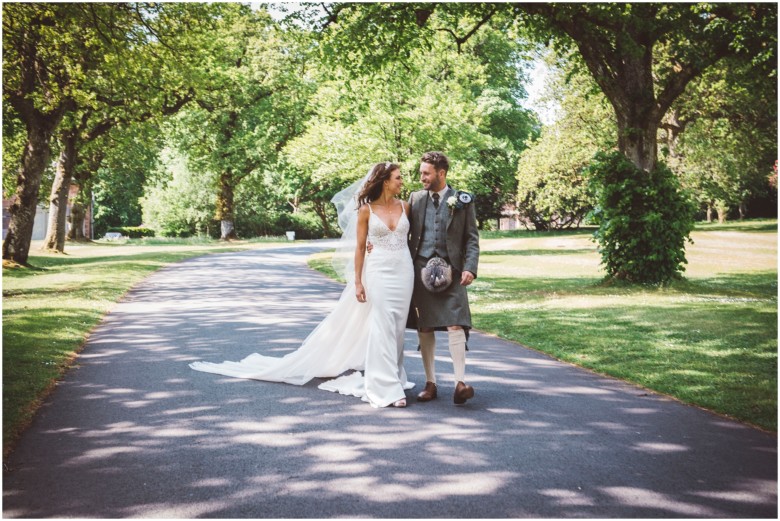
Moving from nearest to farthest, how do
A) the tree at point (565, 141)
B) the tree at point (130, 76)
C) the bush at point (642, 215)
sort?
the bush at point (642, 215), the tree at point (130, 76), the tree at point (565, 141)

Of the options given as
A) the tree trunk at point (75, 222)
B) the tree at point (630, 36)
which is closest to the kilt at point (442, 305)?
the tree at point (630, 36)

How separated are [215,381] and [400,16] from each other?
11.6 m

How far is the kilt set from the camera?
6.13 meters

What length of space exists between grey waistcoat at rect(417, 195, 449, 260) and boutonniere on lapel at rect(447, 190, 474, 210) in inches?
4.6

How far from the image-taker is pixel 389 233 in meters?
6.34

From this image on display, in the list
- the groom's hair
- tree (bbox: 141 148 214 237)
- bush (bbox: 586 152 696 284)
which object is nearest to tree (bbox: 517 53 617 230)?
bush (bbox: 586 152 696 284)

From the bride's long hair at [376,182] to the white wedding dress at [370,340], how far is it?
0.21 metres

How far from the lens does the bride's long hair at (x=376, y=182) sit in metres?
6.25

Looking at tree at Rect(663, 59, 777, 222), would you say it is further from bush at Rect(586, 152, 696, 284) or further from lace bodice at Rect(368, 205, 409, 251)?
lace bodice at Rect(368, 205, 409, 251)

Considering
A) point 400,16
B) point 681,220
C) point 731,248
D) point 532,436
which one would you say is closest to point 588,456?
point 532,436

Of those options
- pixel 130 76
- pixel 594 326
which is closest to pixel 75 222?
pixel 130 76

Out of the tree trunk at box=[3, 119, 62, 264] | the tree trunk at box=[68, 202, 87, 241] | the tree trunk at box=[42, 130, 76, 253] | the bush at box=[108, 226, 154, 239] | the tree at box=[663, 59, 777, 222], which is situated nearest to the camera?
the tree trunk at box=[3, 119, 62, 264]

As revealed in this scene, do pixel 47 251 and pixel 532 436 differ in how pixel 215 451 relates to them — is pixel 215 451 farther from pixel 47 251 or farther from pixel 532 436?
pixel 47 251

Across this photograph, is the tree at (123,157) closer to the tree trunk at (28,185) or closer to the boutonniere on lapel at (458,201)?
the tree trunk at (28,185)
